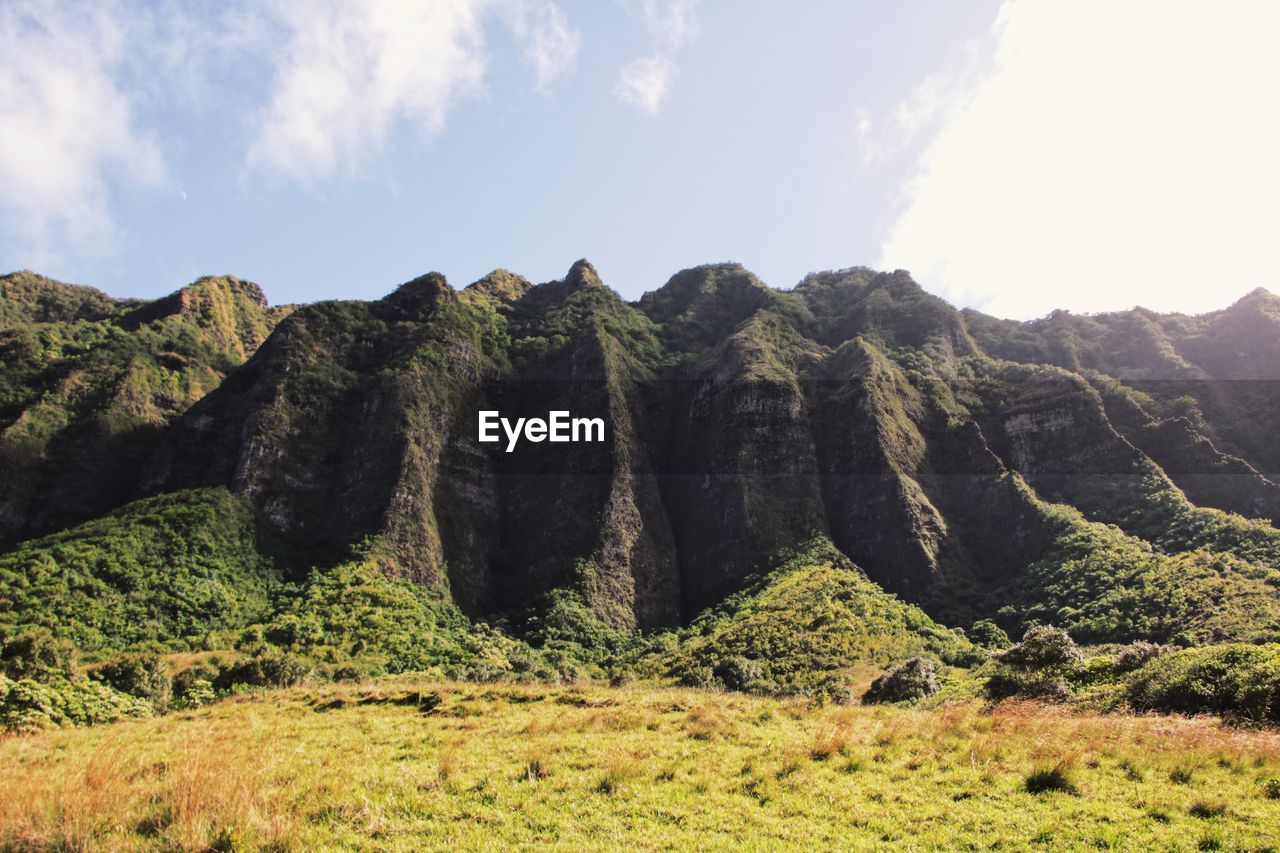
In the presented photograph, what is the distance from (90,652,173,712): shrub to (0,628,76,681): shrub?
1669 millimetres

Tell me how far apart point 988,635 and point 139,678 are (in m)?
56.1

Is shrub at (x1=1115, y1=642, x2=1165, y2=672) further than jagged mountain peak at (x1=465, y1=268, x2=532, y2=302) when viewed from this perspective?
No

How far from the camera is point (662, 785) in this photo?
13.8 meters

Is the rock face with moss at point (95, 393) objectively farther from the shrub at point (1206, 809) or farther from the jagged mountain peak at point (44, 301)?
the shrub at point (1206, 809)

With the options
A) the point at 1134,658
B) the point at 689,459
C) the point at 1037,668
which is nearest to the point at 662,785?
the point at 1037,668

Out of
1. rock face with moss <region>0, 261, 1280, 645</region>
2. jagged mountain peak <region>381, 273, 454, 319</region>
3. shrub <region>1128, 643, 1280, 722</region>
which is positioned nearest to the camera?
shrub <region>1128, 643, 1280, 722</region>

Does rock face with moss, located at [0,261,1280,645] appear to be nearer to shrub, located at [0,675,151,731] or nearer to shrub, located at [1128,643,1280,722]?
shrub, located at [1128,643,1280,722]

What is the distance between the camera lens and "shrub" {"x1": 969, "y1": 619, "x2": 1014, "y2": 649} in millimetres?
52094

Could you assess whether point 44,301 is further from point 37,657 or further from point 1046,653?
point 1046,653

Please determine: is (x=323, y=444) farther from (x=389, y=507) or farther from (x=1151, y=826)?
(x=1151, y=826)

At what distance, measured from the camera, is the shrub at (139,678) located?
3312 centimetres

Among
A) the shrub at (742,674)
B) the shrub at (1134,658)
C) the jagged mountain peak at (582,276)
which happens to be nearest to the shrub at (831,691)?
the shrub at (742,674)

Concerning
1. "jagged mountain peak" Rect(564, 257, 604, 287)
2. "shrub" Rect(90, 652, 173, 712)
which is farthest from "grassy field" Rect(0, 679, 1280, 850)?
"jagged mountain peak" Rect(564, 257, 604, 287)

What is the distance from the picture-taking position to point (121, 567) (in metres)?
52.4
